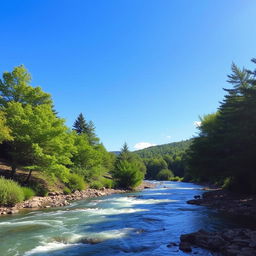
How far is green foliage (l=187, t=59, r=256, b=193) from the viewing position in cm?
2042

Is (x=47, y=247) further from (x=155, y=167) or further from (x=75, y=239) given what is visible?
(x=155, y=167)

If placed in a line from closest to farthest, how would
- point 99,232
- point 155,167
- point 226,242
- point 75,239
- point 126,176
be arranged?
point 226,242 < point 75,239 < point 99,232 < point 126,176 < point 155,167

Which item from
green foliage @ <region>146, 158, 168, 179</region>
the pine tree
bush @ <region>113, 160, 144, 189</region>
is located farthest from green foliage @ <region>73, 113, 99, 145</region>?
green foliage @ <region>146, 158, 168, 179</region>

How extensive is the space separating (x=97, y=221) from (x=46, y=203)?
9.97 m

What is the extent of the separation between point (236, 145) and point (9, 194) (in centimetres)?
1993

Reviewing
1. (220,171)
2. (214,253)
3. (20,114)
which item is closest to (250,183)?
(220,171)

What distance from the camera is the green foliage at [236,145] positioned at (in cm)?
2042

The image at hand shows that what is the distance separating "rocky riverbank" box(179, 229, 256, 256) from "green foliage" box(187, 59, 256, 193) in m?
10.5

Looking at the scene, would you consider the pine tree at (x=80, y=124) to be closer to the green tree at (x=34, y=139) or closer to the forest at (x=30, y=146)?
the forest at (x=30, y=146)

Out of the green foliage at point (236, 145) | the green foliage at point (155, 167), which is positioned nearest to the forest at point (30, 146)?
the green foliage at point (236, 145)

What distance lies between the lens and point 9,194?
20.1 metres

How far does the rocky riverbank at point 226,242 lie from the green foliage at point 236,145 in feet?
34.5

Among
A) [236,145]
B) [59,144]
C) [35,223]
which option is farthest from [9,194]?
[236,145]

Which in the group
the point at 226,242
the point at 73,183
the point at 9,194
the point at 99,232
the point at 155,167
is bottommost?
the point at 99,232
